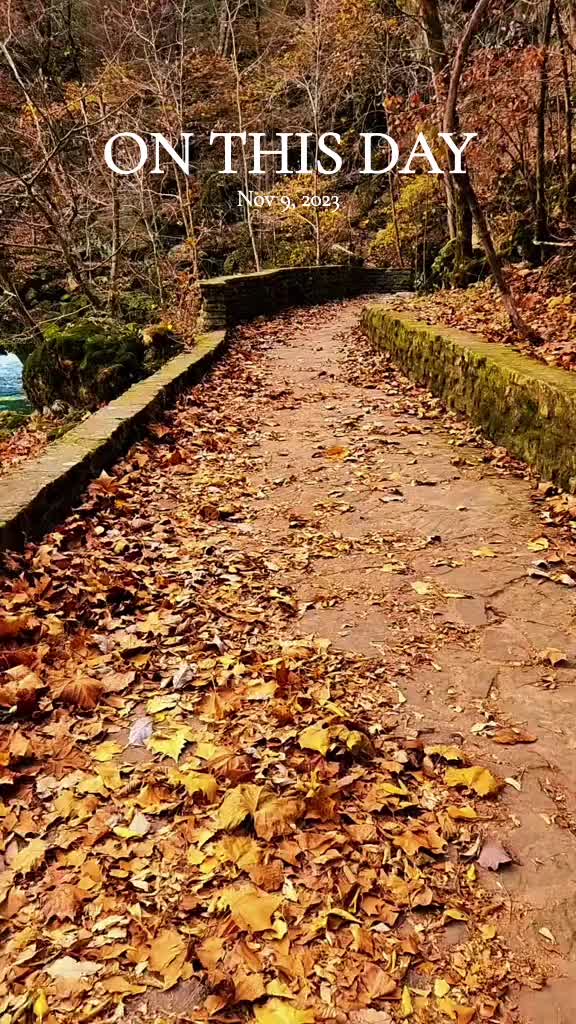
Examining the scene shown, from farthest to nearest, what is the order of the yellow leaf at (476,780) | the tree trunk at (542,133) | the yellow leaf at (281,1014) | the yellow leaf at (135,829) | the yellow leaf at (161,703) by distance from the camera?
the tree trunk at (542,133) → the yellow leaf at (161,703) → the yellow leaf at (476,780) → the yellow leaf at (135,829) → the yellow leaf at (281,1014)

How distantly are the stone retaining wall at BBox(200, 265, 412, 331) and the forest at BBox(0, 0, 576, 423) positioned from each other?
2.50 ft

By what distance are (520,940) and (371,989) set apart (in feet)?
1.30

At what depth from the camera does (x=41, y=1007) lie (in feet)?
4.77

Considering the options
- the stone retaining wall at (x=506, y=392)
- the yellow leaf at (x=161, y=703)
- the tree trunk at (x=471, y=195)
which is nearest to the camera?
the yellow leaf at (x=161, y=703)

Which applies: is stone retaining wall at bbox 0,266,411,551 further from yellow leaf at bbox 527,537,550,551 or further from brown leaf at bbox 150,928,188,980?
yellow leaf at bbox 527,537,550,551

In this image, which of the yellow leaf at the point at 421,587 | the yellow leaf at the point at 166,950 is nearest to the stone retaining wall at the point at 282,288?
the yellow leaf at the point at 421,587

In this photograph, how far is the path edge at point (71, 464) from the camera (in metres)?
3.38

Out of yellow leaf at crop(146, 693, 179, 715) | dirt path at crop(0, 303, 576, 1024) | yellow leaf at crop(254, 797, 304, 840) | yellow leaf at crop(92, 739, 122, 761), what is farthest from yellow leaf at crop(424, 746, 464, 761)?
yellow leaf at crop(92, 739, 122, 761)

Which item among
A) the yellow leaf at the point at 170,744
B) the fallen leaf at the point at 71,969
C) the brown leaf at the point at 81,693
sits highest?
the brown leaf at the point at 81,693

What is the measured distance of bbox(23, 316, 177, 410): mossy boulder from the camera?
920 cm

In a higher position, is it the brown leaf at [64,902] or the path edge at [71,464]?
the path edge at [71,464]

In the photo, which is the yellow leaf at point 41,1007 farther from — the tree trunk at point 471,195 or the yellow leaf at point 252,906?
the tree trunk at point 471,195

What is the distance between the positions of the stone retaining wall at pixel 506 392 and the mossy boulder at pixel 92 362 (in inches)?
162

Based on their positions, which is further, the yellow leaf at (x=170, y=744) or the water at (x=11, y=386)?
the water at (x=11, y=386)
